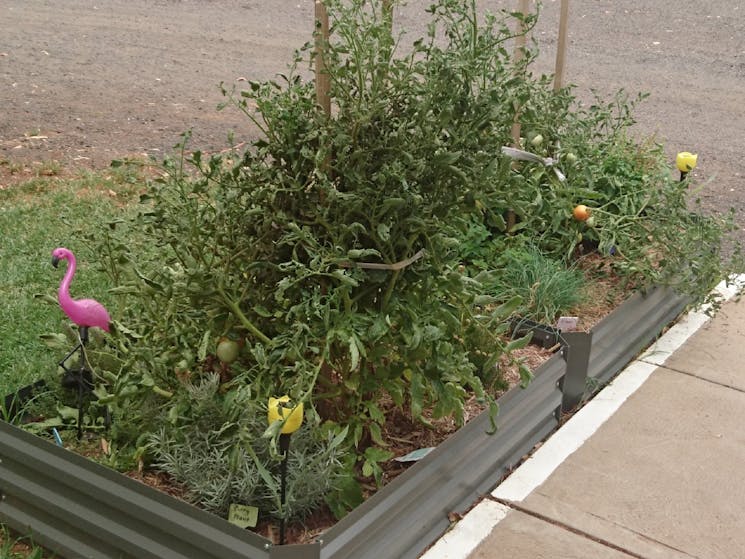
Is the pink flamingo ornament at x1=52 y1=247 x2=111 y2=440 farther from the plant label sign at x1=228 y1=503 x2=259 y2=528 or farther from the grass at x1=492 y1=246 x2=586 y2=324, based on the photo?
the grass at x1=492 y1=246 x2=586 y2=324

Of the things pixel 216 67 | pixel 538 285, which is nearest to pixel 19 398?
pixel 538 285

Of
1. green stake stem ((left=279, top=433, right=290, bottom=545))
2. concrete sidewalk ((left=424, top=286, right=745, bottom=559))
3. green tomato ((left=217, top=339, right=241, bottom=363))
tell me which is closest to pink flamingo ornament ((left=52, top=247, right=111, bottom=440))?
green tomato ((left=217, top=339, right=241, bottom=363))

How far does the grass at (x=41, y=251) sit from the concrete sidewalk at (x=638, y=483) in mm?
1744

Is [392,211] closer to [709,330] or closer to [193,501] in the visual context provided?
[193,501]

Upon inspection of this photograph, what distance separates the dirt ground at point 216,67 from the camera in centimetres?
746

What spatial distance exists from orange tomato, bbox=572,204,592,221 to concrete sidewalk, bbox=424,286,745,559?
0.75m

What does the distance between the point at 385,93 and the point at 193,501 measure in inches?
56.1

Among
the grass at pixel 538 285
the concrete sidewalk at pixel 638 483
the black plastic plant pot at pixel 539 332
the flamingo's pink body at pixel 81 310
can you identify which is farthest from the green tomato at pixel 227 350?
the grass at pixel 538 285

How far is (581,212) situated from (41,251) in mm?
2780

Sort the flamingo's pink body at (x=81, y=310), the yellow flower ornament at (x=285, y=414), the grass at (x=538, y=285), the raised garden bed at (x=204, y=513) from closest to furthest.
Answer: the yellow flower ornament at (x=285, y=414) → the raised garden bed at (x=204, y=513) → the flamingo's pink body at (x=81, y=310) → the grass at (x=538, y=285)

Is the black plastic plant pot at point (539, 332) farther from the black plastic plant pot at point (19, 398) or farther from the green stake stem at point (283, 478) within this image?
the black plastic plant pot at point (19, 398)

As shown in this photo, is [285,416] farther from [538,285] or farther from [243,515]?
[538,285]

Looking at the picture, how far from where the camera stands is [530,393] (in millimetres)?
3832

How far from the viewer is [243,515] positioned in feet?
9.98
